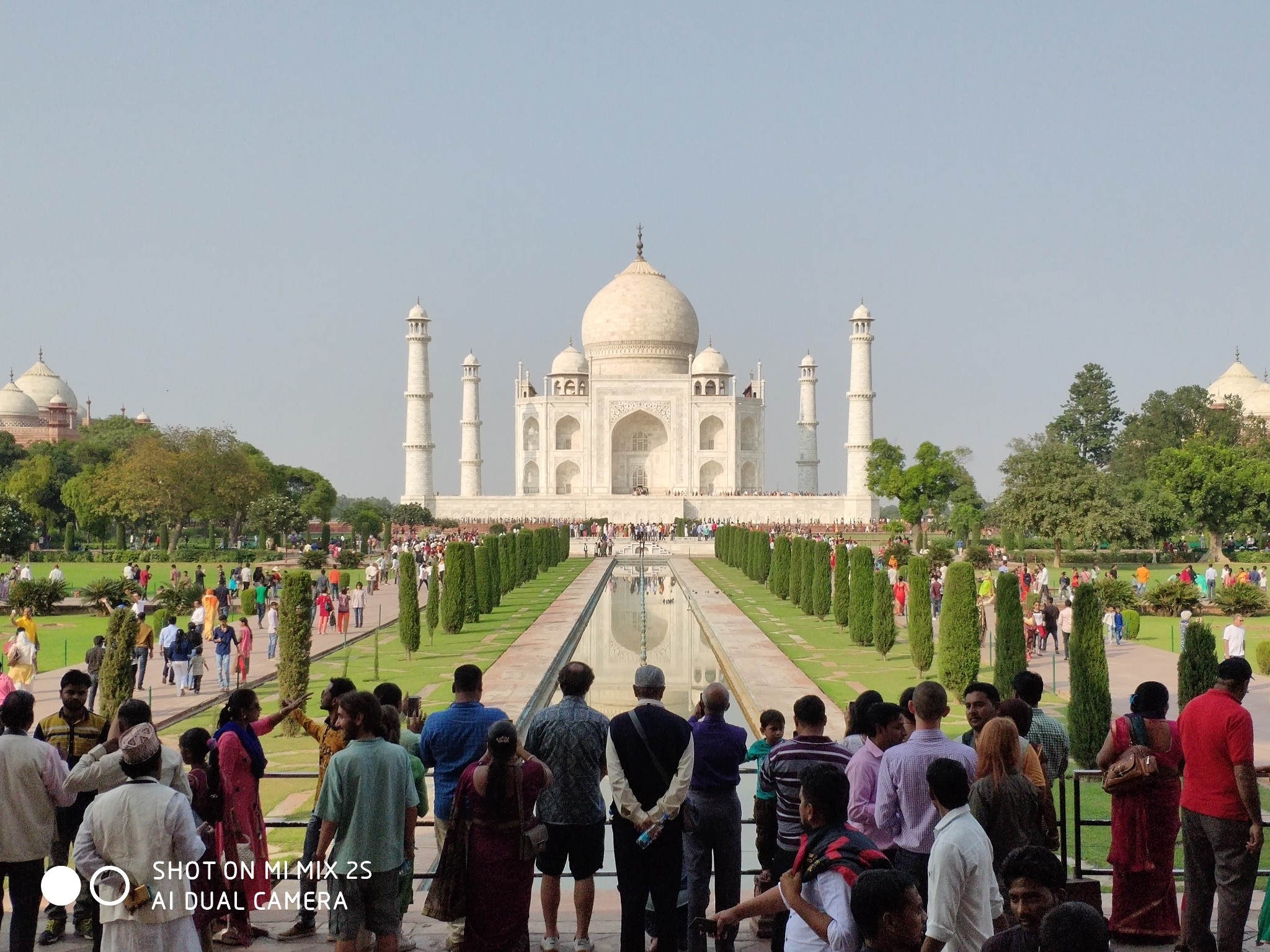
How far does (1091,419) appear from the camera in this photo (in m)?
49.4

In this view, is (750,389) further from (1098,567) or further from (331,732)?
(331,732)

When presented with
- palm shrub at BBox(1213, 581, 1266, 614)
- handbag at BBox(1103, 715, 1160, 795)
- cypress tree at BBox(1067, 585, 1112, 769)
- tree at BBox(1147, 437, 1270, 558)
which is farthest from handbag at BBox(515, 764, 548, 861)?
tree at BBox(1147, 437, 1270, 558)

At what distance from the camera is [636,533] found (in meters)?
37.7

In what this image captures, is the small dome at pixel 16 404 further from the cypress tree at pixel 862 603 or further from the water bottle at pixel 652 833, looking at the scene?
the water bottle at pixel 652 833

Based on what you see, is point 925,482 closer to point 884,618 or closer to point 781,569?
point 781,569

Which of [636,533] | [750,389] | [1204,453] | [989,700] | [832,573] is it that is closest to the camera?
[989,700]

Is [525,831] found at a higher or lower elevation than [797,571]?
lower

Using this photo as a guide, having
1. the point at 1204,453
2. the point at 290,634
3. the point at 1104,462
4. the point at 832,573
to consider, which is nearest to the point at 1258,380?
the point at 1104,462

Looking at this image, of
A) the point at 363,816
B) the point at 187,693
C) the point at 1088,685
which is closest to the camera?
the point at 363,816

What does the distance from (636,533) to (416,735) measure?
3327cm

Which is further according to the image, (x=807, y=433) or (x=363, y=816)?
(x=807, y=433)

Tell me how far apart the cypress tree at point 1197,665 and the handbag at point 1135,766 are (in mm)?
3147

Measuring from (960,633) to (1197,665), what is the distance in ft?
11.4

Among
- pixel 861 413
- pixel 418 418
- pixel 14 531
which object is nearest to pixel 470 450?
pixel 418 418
